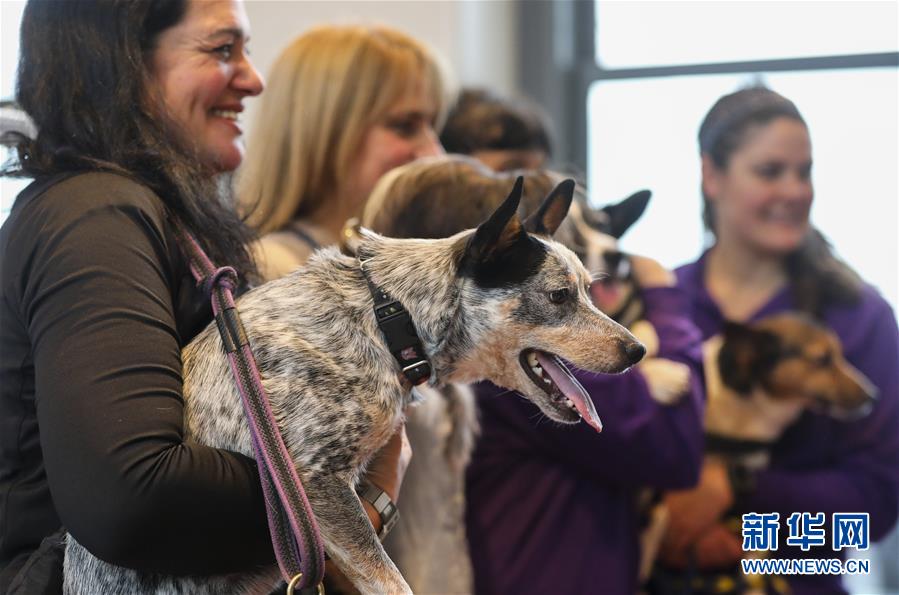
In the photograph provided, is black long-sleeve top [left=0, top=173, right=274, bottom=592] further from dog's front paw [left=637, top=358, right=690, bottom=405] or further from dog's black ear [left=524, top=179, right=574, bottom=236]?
dog's front paw [left=637, top=358, right=690, bottom=405]

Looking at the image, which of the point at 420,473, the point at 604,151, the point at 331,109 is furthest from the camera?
the point at 604,151

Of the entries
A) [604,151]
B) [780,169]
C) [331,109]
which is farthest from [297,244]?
[604,151]

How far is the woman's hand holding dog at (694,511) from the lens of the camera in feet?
6.22

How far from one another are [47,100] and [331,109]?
0.76 metres

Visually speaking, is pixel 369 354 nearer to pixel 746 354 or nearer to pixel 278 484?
pixel 278 484

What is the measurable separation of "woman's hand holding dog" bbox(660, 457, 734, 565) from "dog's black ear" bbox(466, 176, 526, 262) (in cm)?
103

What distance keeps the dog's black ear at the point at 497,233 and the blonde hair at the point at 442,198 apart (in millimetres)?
393

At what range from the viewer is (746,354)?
2.05 meters

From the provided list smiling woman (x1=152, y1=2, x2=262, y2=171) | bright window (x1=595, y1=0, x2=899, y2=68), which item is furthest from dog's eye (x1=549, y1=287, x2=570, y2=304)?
bright window (x1=595, y1=0, x2=899, y2=68)

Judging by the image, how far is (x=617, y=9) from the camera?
3.20m

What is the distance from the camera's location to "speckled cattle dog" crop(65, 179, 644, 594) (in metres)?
0.99

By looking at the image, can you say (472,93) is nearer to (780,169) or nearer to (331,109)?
(331,109)

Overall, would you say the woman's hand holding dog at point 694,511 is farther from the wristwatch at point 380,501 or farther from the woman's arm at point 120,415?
the woman's arm at point 120,415

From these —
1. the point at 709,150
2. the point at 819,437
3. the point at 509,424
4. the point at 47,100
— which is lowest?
the point at 819,437
